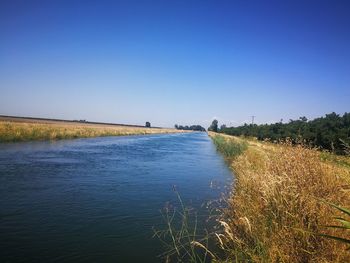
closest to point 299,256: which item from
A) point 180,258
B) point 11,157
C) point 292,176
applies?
point 292,176

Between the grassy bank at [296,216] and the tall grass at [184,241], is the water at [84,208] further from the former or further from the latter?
the grassy bank at [296,216]

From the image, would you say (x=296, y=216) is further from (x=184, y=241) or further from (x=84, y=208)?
(x=84, y=208)

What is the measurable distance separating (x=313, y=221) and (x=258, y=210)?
63.5 inches

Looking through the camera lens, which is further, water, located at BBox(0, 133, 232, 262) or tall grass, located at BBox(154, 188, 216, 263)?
water, located at BBox(0, 133, 232, 262)

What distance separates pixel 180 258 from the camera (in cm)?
709

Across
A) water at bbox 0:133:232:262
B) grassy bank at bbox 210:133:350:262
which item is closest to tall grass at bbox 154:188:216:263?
water at bbox 0:133:232:262

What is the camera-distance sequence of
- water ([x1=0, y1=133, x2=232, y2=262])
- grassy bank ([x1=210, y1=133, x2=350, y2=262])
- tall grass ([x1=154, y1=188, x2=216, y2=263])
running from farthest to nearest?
water ([x1=0, y1=133, x2=232, y2=262]) → tall grass ([x1=154, y1=188, x2=216, y2=263]) → grassy bank ([x1=210, y1=133, x2=350, y2=262])

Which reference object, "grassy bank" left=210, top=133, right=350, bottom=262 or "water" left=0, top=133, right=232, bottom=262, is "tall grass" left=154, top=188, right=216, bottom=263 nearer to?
"water" left=0, top=133, right=232, bottom=262

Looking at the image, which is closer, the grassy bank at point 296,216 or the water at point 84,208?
the grassy bank at point 296,216

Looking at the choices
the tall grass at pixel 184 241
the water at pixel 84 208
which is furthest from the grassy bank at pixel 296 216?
the water at pixel 84 208

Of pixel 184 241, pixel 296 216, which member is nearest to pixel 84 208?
pixel 184 241

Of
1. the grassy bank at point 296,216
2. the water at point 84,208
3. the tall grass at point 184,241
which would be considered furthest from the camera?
the water at point 84,208

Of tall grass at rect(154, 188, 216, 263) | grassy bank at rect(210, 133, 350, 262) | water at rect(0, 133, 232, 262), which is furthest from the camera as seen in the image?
water at rect(0, 133, 232, 262)

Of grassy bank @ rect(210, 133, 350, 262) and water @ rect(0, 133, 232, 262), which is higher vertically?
grassy bank @ rect(210, 133, 350, 262)
